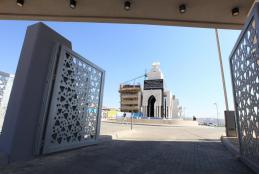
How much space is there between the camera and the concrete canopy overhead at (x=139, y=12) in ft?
18.5

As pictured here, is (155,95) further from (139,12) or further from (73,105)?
(139,12)

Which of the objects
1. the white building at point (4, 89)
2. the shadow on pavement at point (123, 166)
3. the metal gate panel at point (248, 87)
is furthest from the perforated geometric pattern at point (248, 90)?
the white building at point (4, 89)

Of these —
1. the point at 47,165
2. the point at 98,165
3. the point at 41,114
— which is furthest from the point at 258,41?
the point at 41,114

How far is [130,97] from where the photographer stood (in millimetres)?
73062

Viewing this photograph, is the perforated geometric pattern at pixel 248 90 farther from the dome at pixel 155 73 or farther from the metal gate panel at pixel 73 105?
the dome at pixel 155 73

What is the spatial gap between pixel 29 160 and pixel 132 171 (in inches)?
104

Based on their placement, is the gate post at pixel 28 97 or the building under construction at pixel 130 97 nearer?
the gate post at pixel 28 97

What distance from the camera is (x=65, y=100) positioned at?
6180mm

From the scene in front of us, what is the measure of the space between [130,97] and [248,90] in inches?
2706

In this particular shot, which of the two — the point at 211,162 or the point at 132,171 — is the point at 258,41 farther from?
the point at 132,171

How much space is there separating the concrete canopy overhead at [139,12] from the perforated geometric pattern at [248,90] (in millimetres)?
1405

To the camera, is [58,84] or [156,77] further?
[156,77]

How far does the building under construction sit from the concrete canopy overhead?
63.7 m

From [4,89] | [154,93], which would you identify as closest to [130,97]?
[154,93]
